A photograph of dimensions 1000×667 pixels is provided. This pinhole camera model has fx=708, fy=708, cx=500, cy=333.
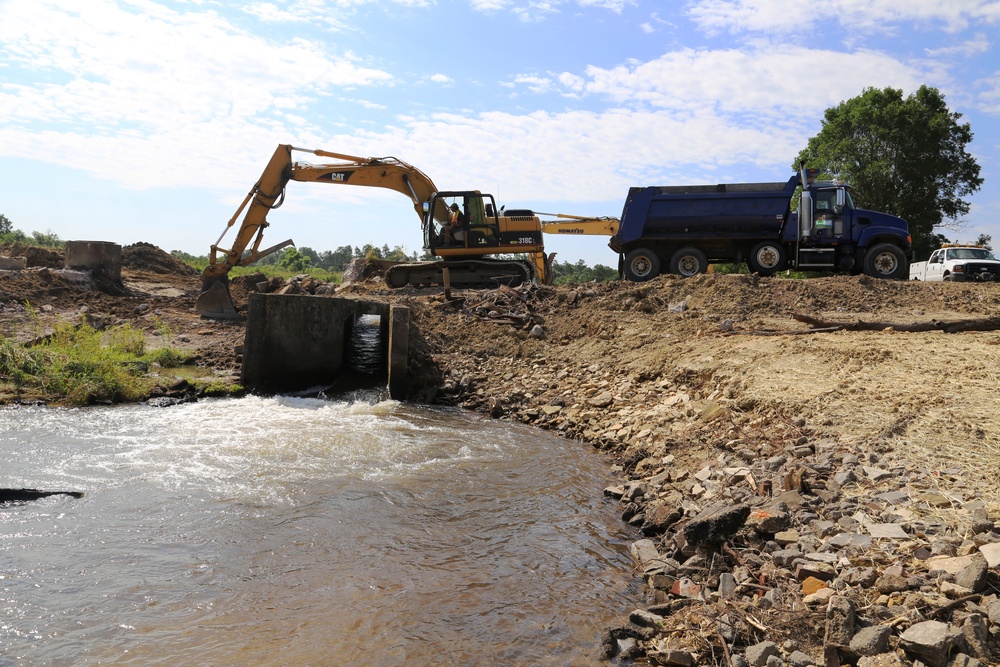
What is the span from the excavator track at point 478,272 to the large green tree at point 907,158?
55.7 ft

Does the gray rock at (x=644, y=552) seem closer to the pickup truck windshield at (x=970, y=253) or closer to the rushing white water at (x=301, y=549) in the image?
the rushing white water at (x=301, y=549)

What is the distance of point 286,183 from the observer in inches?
691

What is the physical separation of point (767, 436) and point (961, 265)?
50.9 ft

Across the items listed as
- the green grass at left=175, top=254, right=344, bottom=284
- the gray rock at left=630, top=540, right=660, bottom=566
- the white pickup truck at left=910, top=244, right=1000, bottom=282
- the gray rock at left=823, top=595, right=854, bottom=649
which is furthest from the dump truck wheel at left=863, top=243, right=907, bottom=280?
the green grass at left=175, top=254, right=344, bottom=284

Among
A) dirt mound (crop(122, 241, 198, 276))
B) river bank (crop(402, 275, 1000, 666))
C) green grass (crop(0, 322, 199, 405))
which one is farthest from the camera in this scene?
dirt mound (crop(122, 241, 198, 276))

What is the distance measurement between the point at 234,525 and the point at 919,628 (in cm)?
475

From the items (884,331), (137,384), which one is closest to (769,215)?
(884,331)

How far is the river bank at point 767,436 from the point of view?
3.74 metres

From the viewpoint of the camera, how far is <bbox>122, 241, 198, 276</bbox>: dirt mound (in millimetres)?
24438

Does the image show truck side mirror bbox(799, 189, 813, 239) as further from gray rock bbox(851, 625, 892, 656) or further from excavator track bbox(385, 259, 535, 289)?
gray rock bbox(851, 625, 892, 656)

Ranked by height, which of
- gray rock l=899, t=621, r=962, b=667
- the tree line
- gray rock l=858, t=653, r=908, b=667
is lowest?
gray rock l=858, t=653, r=908, b=667

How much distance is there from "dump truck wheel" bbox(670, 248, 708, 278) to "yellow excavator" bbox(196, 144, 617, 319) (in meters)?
3.35

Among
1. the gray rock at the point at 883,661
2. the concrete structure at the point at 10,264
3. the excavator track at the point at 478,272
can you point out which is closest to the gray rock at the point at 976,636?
the gray rock at the point at 883,661

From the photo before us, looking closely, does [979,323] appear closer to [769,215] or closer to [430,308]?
[769,215]
